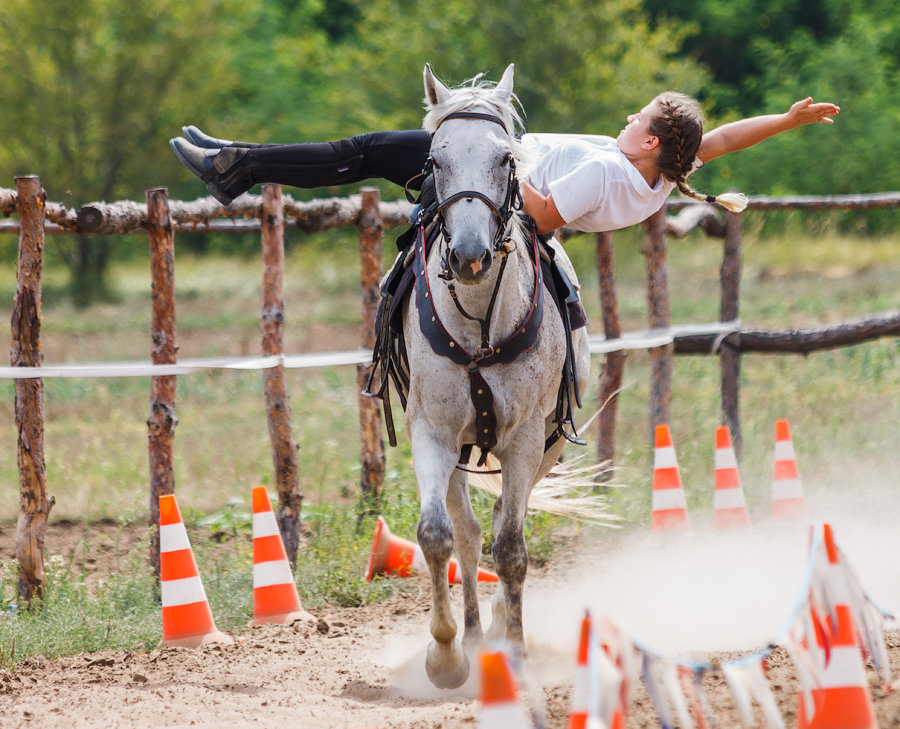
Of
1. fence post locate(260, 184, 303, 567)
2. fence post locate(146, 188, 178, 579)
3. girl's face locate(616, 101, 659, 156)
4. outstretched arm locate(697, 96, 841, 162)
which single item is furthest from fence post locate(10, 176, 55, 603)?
outstretched arm locate(697, 96, 841, 162)

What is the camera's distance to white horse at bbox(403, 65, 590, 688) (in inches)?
163

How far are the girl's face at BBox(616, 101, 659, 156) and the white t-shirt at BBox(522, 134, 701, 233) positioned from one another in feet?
0.15

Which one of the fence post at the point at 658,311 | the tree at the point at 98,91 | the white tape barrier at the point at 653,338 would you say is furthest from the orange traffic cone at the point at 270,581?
the tree at the point at 98,91

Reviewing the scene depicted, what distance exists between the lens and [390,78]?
2698 centimetres

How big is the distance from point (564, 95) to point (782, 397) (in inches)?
624

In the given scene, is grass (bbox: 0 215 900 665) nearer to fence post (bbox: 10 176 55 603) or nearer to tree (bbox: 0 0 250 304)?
fence post (bbox: 10 176 55 603)

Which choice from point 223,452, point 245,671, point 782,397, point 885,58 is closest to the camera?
point 245,671

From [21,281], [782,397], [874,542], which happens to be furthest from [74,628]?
[782,397]

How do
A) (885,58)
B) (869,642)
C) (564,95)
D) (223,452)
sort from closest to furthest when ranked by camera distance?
(869,642), (223,452), (564,95), (885,58)

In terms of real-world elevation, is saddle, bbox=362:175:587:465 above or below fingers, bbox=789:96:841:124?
below

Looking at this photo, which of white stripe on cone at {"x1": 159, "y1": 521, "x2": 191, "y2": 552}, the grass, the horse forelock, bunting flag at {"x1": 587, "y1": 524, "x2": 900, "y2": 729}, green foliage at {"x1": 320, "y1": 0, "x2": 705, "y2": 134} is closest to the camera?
bunting flag at {"x1": 587, "y1": 524, "x2": 900, "y2": 729}

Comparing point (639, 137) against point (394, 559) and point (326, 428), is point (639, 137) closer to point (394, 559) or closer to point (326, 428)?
point (394, 559)

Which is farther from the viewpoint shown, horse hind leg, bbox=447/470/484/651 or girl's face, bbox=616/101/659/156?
horse hind leg, bbox=447/470/484/651

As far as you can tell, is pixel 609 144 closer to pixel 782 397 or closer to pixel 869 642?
pixel 869 642
